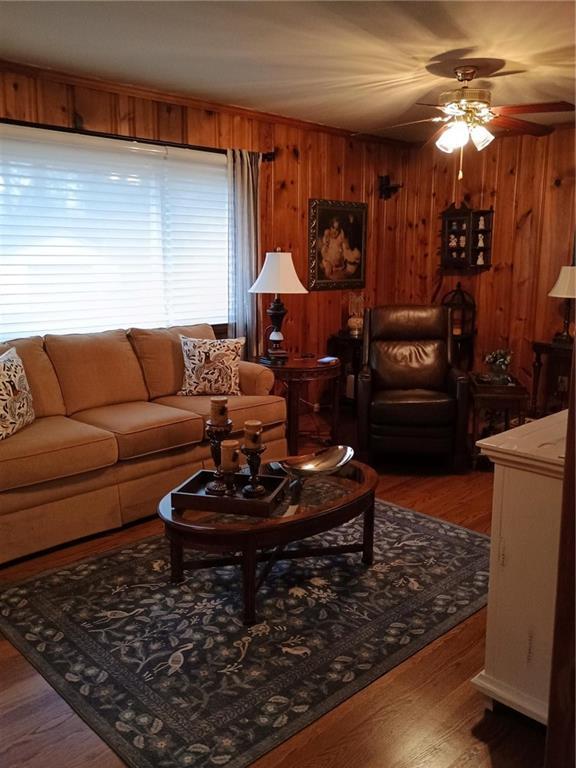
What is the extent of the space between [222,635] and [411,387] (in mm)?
2616

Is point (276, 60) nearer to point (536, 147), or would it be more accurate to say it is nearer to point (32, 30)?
point (32, 30)

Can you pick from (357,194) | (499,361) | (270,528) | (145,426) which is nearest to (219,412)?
(270,528)

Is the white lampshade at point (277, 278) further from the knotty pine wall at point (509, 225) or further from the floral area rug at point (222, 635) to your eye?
the knotty pine wall at point (509, 225)

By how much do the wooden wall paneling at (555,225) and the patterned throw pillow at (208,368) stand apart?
8.89ft

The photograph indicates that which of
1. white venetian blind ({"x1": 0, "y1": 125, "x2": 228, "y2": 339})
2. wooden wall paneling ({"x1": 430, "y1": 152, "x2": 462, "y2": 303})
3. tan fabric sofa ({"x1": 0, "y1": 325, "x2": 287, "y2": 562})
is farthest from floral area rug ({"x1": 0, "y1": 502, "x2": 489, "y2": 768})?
wooden wall paneling ({"x1": 430, "y1": 152, "x2": 462, "y2": 303})

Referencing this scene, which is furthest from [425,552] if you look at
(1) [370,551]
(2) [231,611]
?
(2) [231,611]

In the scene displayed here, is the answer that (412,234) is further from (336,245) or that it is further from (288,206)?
(288,206)

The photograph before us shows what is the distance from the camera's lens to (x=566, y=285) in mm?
Answer: 4688

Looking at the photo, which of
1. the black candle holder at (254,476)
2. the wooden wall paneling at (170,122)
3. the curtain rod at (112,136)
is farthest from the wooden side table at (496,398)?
the wooden wall paneling at (170,122)

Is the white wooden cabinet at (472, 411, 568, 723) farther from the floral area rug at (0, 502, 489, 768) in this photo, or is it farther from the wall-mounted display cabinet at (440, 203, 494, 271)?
the wall-mounted display cabinet at (440, 203, 494, 271)

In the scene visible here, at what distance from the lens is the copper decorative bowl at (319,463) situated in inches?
116

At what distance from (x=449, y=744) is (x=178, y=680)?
892 millimetres

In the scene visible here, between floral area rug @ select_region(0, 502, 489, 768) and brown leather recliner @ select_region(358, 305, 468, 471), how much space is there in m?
1.04

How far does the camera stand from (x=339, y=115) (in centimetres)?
491
